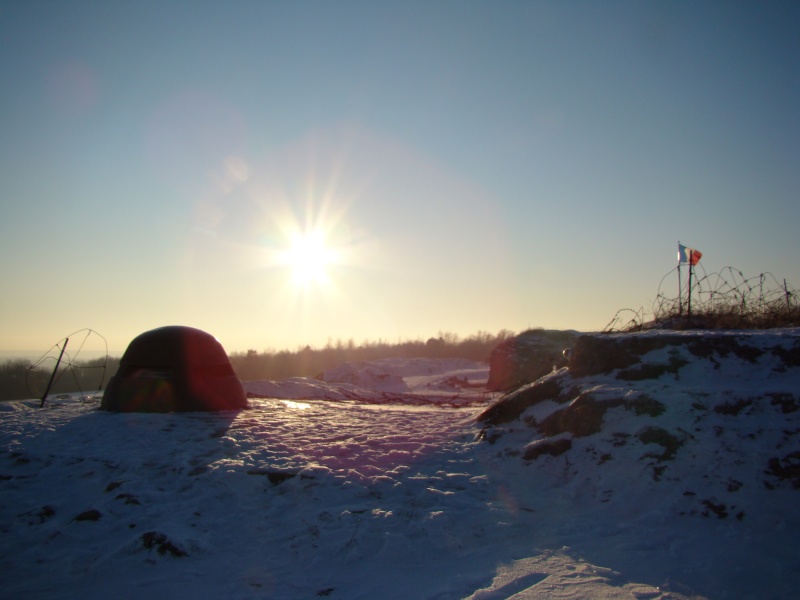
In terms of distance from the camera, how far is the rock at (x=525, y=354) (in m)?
14.7

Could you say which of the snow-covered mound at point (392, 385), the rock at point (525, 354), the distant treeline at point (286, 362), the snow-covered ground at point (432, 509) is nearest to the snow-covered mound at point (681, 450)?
the snow-covered ground at point (432, 509)

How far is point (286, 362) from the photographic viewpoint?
44.0m

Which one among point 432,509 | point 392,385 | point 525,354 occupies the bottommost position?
point 432,509

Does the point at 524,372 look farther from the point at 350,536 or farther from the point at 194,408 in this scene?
the point at 350,536

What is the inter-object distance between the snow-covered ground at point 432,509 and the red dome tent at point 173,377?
1.90m

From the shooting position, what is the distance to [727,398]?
16.9ft

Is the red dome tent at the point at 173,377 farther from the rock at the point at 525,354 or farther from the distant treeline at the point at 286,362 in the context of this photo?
the distant treeline at the point at 286,362

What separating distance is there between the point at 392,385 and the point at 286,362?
25641 millimetres

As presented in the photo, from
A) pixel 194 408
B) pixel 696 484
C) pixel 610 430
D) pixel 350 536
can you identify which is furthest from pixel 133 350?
pixel 696 484

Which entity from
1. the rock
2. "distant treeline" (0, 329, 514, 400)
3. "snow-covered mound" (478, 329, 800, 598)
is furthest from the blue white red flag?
"distant treeline" (0, 329, 514, 400)

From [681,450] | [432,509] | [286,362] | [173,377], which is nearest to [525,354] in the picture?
[173,377]

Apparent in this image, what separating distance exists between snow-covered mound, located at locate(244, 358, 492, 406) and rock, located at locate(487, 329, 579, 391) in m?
0.84

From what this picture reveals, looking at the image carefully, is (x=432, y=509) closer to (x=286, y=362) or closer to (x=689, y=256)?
(x=689, y=256)

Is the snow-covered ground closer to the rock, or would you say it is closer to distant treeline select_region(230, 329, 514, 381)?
the rock
